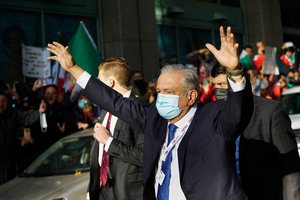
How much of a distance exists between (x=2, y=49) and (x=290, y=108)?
6.11 metres

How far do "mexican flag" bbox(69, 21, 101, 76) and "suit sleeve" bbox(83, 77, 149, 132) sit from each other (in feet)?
15.1

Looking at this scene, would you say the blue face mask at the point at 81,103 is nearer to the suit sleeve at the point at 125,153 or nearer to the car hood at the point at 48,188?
the car hood at the point at 48,188

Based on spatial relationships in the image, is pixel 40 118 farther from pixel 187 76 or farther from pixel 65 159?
pixel 187 76

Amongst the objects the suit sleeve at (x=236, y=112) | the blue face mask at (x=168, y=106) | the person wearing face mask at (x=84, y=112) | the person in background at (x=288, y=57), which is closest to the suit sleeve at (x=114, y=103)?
the blue face mask at (x=168, y=106)

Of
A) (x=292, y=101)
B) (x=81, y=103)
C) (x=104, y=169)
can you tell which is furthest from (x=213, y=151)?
(x=81, y=103)

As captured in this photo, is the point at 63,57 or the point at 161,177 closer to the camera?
the point at 161,177

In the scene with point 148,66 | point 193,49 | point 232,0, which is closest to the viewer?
point 148,66

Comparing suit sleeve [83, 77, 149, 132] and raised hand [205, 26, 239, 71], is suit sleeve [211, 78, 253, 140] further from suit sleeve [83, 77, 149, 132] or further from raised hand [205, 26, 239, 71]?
suit sleeve [83, 77, 149, 132]

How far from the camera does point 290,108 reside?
28.4ft

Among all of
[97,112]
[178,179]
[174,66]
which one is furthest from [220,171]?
[97,112]

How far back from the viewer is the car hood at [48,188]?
5.64 metres

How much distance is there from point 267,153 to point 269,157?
0.10 feet

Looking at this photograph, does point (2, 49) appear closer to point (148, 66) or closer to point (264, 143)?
point (148, 66)

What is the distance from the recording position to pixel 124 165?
421cm
